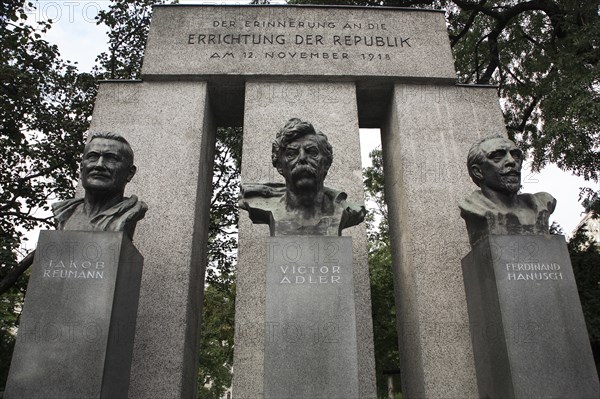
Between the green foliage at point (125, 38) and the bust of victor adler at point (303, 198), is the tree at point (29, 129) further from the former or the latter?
the bust of victor adler at point (303, 198)

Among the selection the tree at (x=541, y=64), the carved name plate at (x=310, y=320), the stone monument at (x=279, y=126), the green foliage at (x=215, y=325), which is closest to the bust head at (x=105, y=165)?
the stone monument at (x=279, y=126)

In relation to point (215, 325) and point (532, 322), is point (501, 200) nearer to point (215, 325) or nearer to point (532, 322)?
point (532, 322)

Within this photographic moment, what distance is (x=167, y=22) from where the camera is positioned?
1113 centimetres

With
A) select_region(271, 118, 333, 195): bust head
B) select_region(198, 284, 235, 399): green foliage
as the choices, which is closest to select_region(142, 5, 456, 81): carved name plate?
select_region(271, 118, 333, 195): bust head

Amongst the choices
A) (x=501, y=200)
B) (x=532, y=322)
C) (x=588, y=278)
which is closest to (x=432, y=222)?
(x=501, y=200)

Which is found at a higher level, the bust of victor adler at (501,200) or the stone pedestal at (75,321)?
the bust of victor adler at (501,200)

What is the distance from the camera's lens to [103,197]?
720cm

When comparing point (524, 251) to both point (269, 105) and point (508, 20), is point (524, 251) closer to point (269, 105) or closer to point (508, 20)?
point (269, 105)

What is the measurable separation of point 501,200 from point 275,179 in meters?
3.93

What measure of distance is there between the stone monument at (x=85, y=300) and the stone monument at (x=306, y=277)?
5.87 ft

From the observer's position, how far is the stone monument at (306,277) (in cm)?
577

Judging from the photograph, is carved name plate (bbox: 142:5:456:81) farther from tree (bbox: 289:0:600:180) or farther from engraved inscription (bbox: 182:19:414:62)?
tree (bbox: 289:0:600:180)

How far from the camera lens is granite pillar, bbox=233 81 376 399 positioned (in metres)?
8.30

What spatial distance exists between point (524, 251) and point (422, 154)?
356 cm
